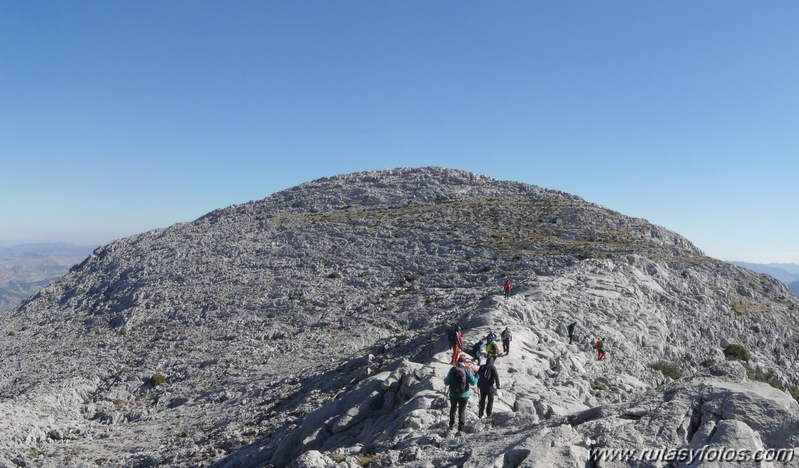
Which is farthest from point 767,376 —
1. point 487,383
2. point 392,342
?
point 487,383

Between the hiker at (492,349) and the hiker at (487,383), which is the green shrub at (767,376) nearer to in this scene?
the hiker at (492,349)

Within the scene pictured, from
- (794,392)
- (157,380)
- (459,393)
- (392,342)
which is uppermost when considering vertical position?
(459,393)

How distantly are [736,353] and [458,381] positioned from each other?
25.7 m

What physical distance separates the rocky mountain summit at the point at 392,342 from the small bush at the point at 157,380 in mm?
176

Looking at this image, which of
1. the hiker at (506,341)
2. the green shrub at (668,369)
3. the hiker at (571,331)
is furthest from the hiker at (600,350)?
the hiker at (506,341)

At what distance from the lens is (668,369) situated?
2453cm

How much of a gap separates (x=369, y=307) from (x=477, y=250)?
14.4 meters

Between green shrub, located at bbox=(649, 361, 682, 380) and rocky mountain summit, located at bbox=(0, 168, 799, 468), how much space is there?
0.13m

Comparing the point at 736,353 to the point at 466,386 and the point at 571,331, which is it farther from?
the point at 466,386

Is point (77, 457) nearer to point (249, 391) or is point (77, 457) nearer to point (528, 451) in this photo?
point (249, 391)

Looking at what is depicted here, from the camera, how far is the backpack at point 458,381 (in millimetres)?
12480

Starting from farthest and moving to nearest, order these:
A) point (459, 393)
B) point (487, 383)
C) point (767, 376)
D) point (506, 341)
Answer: point (767, 376)
point (506, 341)
point (487, 383)
point (459, 393)

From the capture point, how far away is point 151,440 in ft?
77.3

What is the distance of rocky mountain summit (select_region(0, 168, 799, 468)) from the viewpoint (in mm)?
10633
